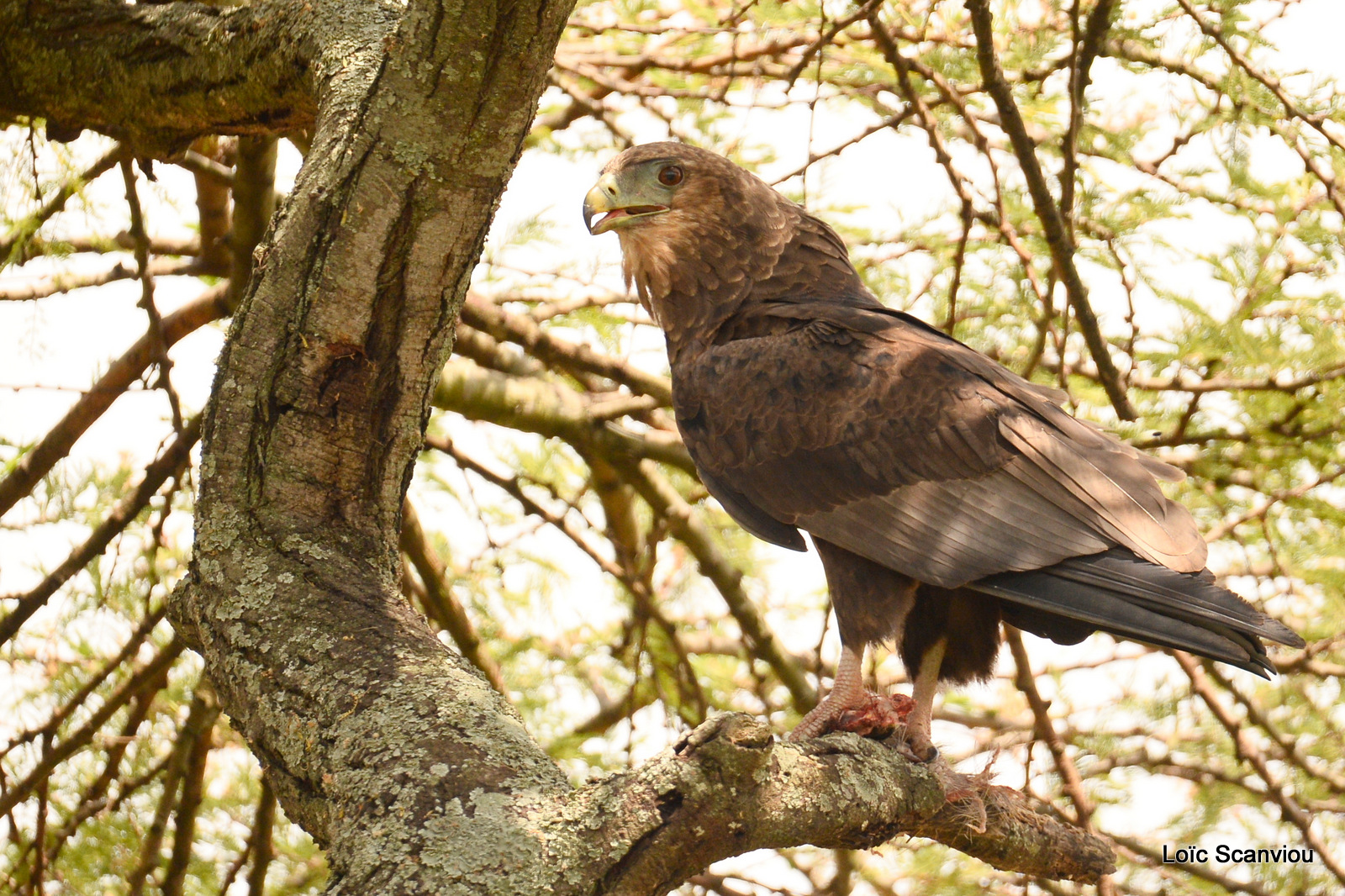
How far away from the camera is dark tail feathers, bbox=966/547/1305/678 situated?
2635 mm

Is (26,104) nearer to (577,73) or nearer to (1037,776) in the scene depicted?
(577,73)

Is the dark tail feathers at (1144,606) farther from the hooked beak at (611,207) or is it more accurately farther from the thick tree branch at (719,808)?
the hooked beak at (611,207)

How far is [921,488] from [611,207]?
1.41m

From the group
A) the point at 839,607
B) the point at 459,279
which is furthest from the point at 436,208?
the point at 839,607

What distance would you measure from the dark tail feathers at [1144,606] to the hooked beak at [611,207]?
166 centimetres

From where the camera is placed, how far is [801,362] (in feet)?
11.0

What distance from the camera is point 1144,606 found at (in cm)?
279

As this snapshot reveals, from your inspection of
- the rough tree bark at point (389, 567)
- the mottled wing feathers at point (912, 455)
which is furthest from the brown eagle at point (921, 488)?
the rough tree bark at point (389, 567)

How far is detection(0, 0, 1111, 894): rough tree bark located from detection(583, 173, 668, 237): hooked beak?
107cm

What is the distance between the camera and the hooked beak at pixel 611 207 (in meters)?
3.81

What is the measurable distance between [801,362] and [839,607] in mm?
712

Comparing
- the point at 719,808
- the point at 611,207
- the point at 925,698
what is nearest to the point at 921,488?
the point at 925,698

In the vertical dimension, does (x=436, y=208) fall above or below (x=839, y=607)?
above

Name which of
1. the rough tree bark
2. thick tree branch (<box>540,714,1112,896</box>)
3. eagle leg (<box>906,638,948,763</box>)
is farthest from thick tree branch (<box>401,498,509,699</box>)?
thick tree branch (<box>540,714,1112,896</box>)
